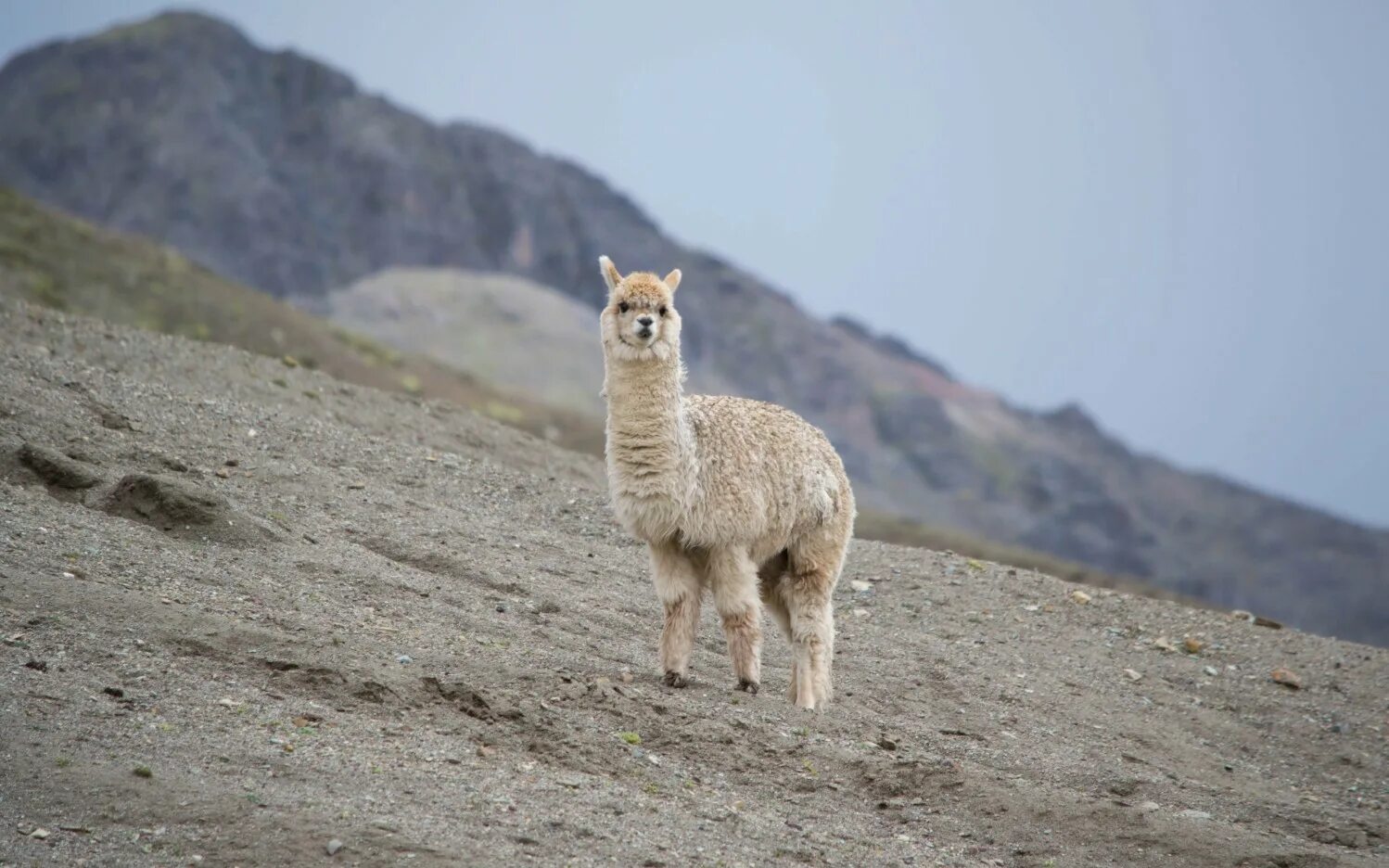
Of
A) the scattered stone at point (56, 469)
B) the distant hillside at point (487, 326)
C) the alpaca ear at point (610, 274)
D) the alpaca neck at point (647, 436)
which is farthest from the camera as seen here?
the distant hillside at point (487, 326)

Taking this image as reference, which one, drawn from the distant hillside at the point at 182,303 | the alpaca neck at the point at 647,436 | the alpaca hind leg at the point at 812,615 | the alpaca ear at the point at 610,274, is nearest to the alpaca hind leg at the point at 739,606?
the alpaca hind leg at the point at 812,615

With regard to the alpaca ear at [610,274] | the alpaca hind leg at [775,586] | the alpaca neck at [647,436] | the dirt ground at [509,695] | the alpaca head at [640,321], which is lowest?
the dirt ground at [509,695]

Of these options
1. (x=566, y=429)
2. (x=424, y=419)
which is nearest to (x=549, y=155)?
(x=566, y=429)

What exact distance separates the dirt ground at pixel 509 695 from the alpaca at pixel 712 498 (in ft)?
1.80

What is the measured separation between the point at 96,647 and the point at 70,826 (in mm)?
2100

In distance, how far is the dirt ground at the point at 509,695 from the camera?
289 inches

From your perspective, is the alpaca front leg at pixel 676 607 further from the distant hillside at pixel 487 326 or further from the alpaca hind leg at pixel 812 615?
the distant hillside at pixel 487 326

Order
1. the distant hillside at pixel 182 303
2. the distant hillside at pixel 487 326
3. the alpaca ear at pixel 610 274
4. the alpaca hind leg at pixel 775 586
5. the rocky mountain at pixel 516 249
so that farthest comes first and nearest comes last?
the rocky mountain at pixel 516 249
the distant hillside at pixel 487 326
the distant hillside at pixel 182 303
the alpaca hind leg at pixel 775 586
the alpaca ear at pixel 610 274

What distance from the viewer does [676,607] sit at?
10297 millimetres

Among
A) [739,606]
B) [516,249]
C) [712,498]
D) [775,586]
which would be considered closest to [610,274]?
[712,498]

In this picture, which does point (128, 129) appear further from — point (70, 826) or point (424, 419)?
point (70, 826)

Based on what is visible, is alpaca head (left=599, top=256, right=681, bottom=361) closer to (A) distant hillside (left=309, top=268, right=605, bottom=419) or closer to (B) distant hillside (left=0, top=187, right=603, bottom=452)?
(B) distant hillside (left=0, top=187, right=603, bottom=452)

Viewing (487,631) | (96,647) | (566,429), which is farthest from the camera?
(566,429)

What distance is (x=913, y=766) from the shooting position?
959 cm
